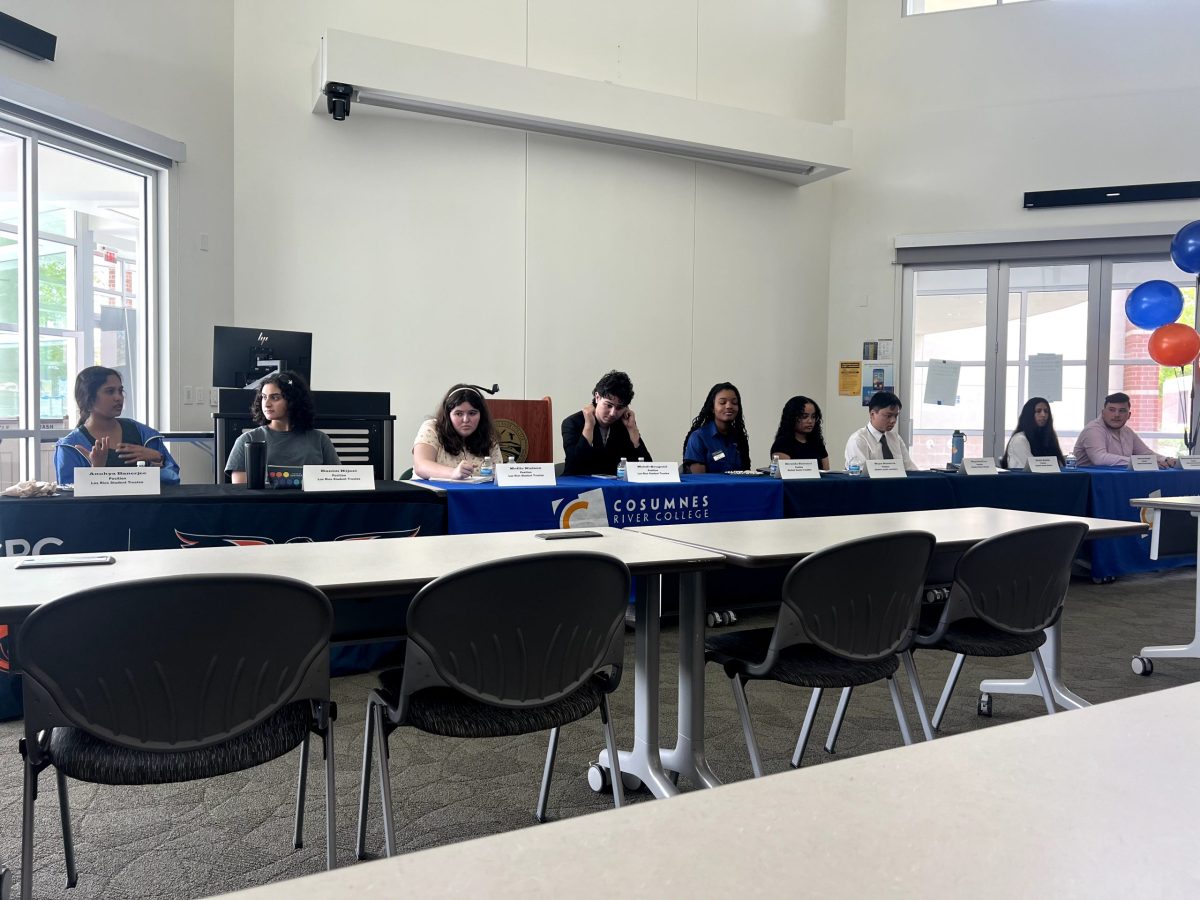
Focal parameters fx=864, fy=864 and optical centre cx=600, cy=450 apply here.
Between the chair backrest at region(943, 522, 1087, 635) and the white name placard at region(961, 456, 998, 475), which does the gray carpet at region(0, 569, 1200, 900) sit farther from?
the white name placard at region(961, 456, 998, 475)

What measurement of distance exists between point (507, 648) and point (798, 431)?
3.76 meters

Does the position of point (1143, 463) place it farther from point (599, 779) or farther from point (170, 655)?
point (170, 655)

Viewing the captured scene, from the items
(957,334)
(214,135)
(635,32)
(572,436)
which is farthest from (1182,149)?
(214,135)

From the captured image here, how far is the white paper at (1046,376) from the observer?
7387 millimetres

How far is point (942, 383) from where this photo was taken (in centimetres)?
768

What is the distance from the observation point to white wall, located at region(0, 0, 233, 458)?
15.2 feet

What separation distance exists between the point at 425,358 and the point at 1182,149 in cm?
619

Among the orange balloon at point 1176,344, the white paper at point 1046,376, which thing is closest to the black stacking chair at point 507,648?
the orange balloon at point 1176,344

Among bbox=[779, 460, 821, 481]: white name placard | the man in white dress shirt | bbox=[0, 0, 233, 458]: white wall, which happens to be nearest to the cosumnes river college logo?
bbox=[779, 460, 821, 481]: white name placard

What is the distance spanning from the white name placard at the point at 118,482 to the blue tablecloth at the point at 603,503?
106 centimetres

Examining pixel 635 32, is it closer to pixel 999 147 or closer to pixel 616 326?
pixel 616 326

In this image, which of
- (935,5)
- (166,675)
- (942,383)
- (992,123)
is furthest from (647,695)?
(935,5)

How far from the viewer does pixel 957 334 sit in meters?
7.62

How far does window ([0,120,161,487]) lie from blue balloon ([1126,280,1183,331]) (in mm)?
6860
